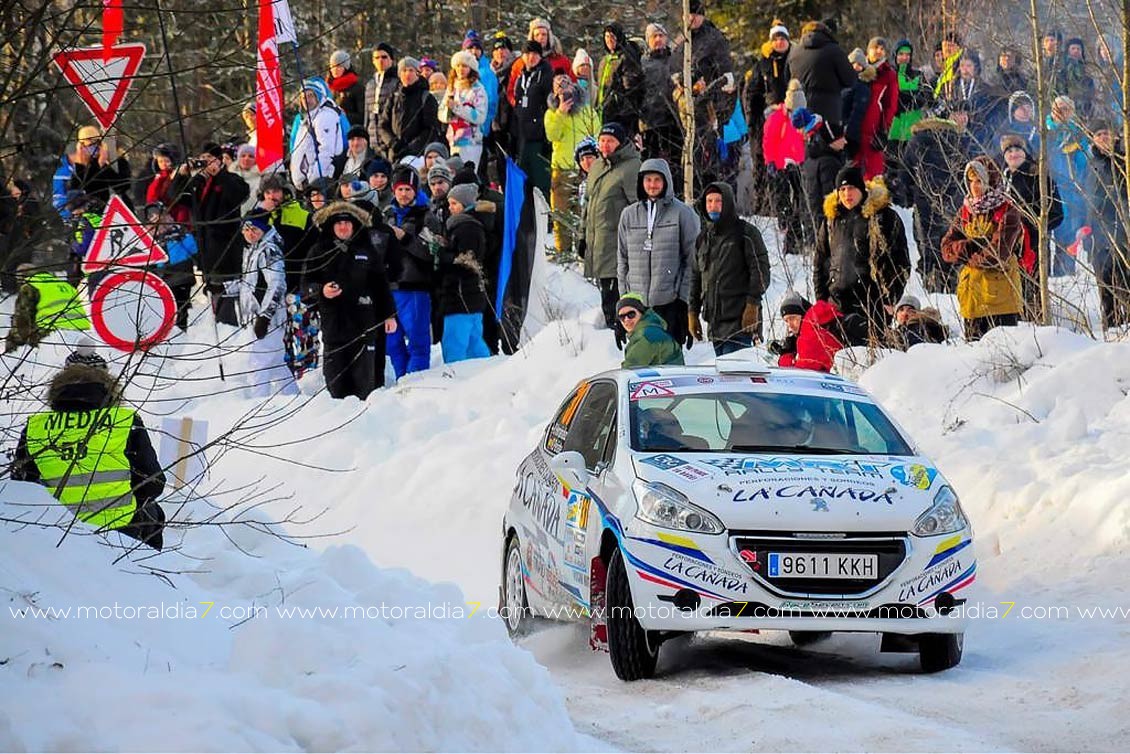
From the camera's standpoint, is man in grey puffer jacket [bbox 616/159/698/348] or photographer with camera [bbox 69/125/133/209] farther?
man in grey puffer jacket [bbox 616/159/698/348]

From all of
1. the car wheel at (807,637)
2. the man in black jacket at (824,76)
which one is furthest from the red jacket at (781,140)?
the car wheel at (807,637)

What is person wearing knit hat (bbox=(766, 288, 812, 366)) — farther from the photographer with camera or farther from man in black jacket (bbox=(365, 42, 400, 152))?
the photographer with camera

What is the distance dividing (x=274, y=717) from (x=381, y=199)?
15.0 meters

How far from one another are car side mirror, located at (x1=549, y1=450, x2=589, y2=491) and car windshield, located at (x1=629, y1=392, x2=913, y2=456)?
0.39m

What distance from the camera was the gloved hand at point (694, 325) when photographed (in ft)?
59.9

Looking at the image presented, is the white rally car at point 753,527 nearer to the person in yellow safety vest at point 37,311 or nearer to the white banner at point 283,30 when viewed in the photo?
the white banner at point 283,30

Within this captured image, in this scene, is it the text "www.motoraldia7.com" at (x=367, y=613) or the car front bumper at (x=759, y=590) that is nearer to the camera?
the text "www.motoraldia7.com" at (x=367, y=613)

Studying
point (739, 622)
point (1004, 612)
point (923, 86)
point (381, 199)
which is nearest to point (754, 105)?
point (923, 86)

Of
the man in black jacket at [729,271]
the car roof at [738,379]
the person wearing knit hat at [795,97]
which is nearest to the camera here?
the car roof at [738,379]

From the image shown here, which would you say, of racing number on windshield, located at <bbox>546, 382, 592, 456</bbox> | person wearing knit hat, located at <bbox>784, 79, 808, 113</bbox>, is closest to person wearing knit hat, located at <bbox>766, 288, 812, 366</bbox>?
racing number on windshield, located at <bbox>546, 382, 592, 456</bbox>

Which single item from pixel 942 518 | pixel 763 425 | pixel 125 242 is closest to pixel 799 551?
pixel 942 518

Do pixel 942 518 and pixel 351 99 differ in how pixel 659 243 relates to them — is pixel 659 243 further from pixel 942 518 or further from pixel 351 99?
pixel 351 99

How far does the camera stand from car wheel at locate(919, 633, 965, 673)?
9.70 metres

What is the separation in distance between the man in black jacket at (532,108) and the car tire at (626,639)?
1404 cm
